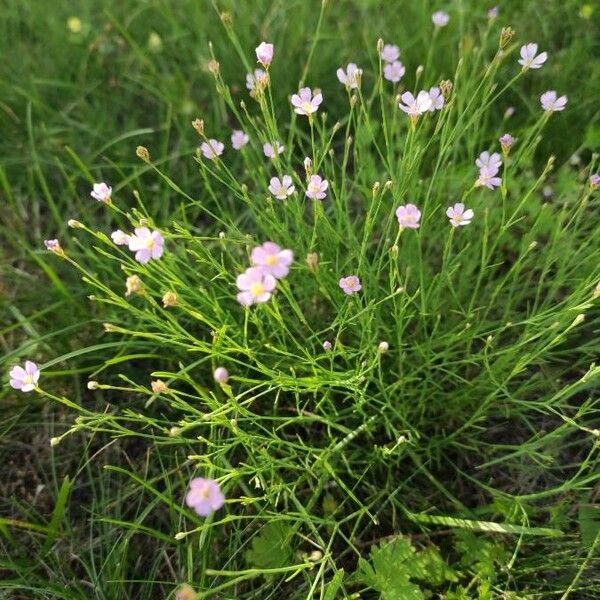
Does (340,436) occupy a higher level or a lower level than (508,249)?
lower

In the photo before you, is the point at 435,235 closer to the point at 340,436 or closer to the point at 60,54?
the point at 340,436

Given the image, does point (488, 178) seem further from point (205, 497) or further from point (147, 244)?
point (205, 497)

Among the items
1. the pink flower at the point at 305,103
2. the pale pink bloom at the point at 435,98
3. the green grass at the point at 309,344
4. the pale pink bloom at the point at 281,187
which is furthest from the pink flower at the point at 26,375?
the pale pink bloom at the point at 435,98

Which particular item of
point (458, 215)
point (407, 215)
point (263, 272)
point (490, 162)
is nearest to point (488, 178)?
point (490, 162)

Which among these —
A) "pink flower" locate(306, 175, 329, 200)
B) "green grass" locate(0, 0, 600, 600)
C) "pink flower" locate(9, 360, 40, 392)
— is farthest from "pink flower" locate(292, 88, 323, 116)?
"pink flower" locate(9, 360, 40, 392)

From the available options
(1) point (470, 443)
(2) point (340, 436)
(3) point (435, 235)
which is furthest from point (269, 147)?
(1) point (470, 443)
